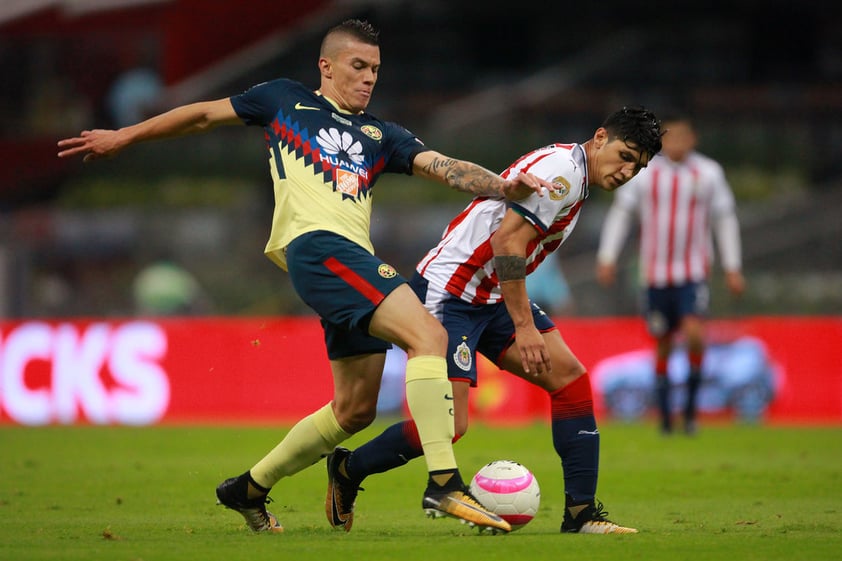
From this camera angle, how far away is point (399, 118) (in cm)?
2384

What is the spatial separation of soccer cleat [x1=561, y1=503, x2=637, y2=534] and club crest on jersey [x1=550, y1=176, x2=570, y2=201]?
4.53ft

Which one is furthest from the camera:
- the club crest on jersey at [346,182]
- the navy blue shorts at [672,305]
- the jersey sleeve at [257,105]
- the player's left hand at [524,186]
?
the navy blue shorts at [672,305]

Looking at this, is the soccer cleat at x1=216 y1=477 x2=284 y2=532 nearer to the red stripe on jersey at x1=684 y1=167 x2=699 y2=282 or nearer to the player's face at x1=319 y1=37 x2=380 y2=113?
the player's face at x1=319 y1=37 x2=380 y2=113

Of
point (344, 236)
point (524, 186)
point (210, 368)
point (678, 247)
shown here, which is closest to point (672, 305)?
point (678, 247)

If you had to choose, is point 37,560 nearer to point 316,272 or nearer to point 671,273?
point 316,272

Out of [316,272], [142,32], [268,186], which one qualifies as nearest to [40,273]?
[268,186]

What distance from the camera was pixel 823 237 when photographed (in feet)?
62.6

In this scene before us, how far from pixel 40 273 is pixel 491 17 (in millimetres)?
12107

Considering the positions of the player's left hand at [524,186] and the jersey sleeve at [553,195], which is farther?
the jersey sleeve at [553,195]

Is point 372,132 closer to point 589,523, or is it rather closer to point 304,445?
point 304,445

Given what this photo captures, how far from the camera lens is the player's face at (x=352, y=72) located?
6047 millimetres

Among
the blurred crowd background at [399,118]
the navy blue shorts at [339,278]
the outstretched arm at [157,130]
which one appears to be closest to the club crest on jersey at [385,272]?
the navy blue shorts at [339,278]

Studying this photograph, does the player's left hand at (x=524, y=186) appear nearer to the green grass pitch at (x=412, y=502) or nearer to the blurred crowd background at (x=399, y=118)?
the green grass pitch at (x=412, y=502)

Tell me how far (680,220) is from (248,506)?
6.94 meters
